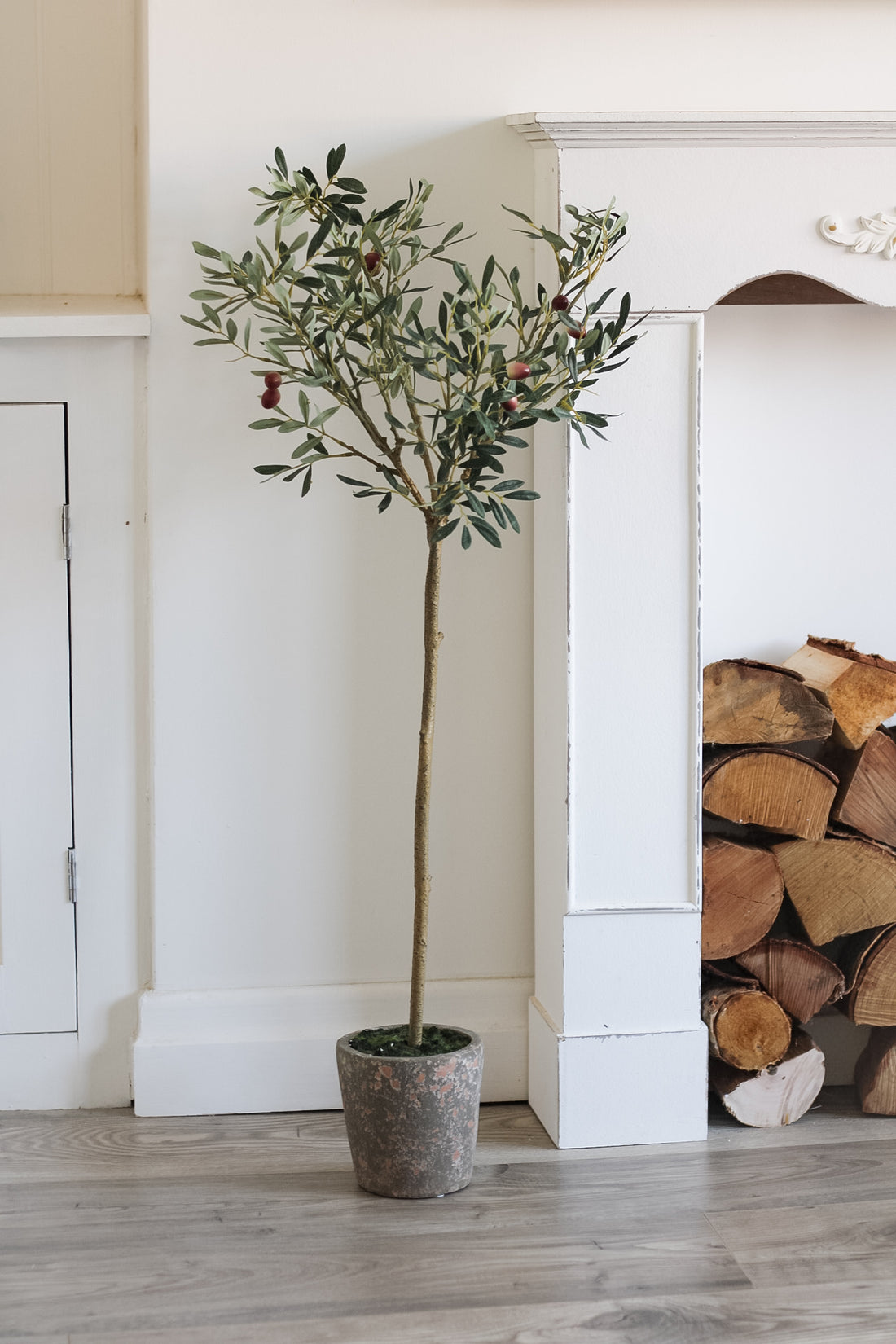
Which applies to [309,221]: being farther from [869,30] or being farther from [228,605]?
[869,30]

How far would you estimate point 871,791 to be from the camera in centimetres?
252

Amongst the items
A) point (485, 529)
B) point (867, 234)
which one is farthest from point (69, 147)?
point (867, 234)

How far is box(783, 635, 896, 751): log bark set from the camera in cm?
251

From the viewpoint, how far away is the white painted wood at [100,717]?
8.35 feet

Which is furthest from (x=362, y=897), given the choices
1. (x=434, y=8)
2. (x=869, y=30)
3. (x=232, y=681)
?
(x=869, y=30)

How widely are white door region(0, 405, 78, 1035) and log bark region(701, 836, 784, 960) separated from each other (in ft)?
4.48

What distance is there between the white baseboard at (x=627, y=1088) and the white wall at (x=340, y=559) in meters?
0.31

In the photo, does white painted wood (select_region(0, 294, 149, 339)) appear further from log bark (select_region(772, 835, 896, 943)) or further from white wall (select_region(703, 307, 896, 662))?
log bark (select_region(772, 835, 896, 943))

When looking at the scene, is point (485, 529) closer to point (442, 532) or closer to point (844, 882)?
point (442, 532)

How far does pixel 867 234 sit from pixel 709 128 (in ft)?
1.23

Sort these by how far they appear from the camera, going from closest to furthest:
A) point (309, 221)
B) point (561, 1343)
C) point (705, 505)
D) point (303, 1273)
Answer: point (561, 1343)
point (303, 1273)
point (309, 221)
point (705, 505)

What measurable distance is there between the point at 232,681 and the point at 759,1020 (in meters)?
1.32

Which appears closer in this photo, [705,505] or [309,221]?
[309,221]

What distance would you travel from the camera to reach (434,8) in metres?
2.48
